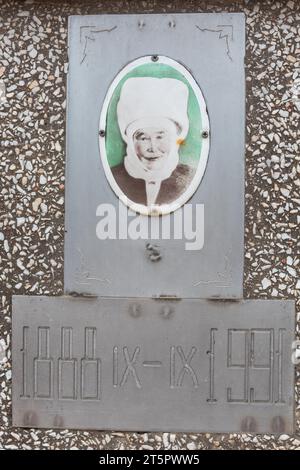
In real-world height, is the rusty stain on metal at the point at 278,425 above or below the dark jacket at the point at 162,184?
below

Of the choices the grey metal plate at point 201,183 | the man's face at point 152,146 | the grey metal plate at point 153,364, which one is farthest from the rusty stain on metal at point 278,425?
the man's face at point 152,146

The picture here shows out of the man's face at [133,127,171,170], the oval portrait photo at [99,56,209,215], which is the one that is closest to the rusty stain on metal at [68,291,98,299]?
the oval portrait photo at [99,56,209,215]

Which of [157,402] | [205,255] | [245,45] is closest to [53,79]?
[245,45]

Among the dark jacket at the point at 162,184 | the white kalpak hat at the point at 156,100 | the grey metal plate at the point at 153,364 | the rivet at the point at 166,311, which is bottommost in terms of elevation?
the grey metal plate at the point at 153,364

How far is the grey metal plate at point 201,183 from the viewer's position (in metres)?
2.50

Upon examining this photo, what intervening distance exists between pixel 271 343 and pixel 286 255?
0.36 metres

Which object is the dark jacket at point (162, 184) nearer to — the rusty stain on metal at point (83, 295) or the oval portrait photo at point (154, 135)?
the oval portrait photo at point (154, 135)

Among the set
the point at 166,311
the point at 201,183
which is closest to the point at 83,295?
the point at 166,311

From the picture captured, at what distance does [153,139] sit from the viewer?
2521 millimetres

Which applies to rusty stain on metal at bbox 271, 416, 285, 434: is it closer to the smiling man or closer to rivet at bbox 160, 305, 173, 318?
rivet at bbox 160, 305, 173, 318

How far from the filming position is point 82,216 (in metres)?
2.55

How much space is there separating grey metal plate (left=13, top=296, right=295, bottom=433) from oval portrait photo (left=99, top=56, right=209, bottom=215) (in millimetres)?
462

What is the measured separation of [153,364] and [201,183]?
77 centimetres

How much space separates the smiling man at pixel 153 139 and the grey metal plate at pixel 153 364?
0.47 metres
